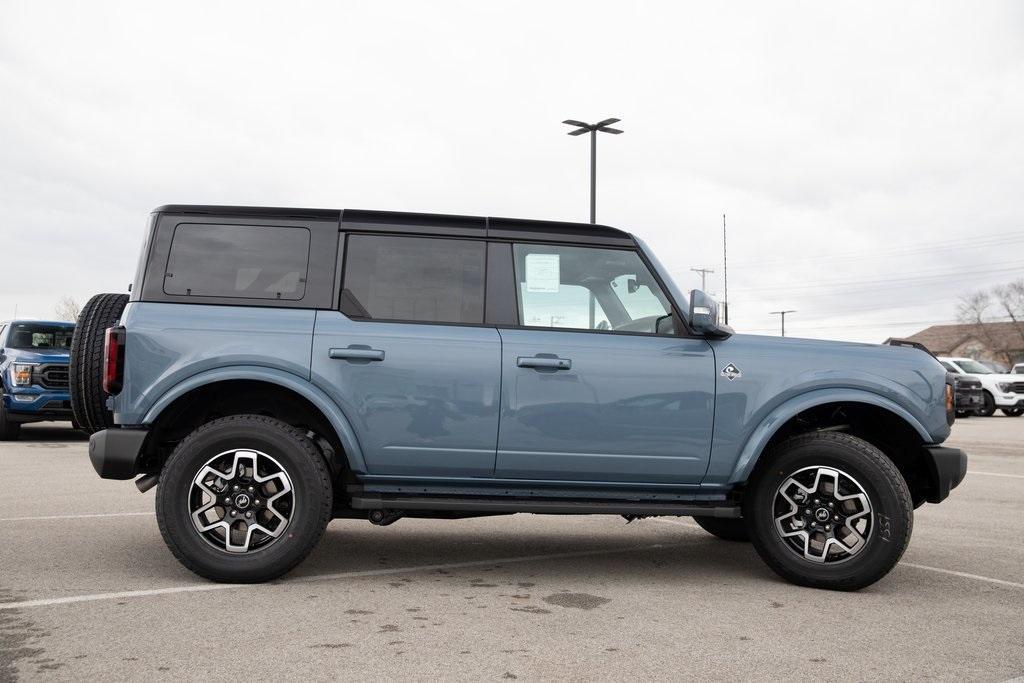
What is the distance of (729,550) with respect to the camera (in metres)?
6.22

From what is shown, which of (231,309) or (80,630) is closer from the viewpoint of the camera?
(80,630)

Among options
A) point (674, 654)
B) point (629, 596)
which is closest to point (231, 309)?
point (629, 596)

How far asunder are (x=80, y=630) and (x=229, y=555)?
101 cm

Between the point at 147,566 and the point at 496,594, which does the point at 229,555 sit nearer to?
the point at 147,566

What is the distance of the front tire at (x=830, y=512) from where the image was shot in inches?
193

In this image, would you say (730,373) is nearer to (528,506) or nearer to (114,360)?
(528,506)

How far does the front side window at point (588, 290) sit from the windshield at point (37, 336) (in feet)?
38.0

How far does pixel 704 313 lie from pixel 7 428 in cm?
1274

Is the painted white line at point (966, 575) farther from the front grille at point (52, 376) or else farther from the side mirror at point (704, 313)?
the front grille at point (52, 376)

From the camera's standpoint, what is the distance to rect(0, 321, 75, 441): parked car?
13.8 metres

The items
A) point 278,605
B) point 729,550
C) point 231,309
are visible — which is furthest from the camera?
point 729,550

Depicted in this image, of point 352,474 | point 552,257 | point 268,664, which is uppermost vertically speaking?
point 552,257

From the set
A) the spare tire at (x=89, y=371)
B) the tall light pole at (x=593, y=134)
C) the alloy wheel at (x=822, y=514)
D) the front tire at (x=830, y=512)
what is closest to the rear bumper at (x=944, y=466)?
the front tire at (x=830, y=512)

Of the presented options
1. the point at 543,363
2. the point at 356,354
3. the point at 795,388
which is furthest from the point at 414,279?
the point at 795,388
